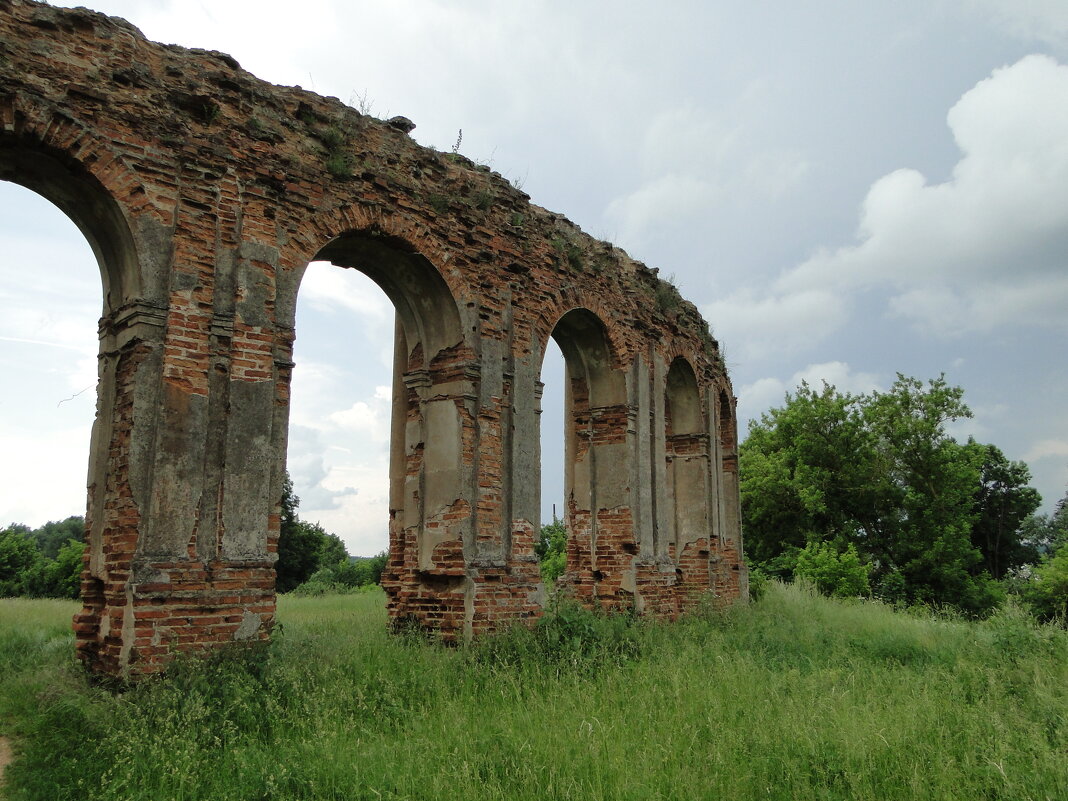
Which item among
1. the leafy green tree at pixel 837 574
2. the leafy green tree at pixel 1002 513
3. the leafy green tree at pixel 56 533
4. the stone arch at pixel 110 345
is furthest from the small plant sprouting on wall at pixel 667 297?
the leafy green tree at pixel 56 533

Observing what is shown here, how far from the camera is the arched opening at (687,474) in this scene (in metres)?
12.9

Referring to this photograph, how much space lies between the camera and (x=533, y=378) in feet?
31.1

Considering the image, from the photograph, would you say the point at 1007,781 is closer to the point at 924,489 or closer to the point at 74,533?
the point at 924,489

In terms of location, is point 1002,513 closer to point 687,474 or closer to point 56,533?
point 687,474

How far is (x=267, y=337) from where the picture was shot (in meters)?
6.87

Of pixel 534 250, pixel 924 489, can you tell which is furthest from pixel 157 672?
pixel 924 489

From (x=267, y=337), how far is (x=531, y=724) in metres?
3.97

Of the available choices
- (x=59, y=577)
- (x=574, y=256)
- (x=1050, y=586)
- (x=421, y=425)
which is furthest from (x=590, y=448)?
(x=59, y=577)

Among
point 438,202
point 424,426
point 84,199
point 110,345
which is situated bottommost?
point 424,426

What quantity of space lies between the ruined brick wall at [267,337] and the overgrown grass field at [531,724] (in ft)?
2.20

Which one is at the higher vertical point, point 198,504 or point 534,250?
point 534,250

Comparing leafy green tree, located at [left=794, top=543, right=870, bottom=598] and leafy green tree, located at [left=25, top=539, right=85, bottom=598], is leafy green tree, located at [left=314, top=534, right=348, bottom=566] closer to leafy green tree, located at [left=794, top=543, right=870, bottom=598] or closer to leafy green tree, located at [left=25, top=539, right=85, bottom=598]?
leafy green tree, located at [left=25, top=539, right=85, bottom=598]

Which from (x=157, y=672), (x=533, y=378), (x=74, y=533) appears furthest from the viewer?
(x=74, y=533)

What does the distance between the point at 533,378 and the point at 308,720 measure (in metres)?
5.10
